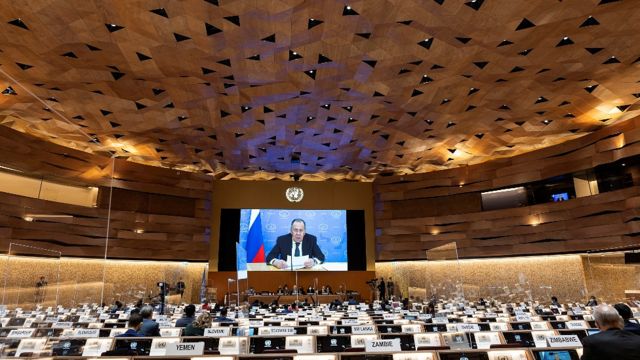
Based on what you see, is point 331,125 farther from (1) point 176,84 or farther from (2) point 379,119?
(1) point 176,84

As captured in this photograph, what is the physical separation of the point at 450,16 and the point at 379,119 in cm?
650

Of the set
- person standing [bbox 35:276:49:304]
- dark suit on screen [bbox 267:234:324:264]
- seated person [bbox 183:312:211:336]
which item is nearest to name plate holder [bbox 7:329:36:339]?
person standing [bbox 35:276:49:304]

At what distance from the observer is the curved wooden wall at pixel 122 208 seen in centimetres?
1587

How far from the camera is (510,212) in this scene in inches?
767

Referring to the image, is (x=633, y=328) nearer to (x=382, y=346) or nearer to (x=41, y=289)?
(x=382, y=346)

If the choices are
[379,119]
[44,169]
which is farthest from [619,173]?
→ [44,169]

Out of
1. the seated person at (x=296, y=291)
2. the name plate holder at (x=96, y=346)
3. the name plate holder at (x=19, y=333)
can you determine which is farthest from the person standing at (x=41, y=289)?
the seated person at (x=296, y=291)

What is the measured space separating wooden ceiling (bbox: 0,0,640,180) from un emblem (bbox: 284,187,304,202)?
4.31 metres

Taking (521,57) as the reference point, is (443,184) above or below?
below

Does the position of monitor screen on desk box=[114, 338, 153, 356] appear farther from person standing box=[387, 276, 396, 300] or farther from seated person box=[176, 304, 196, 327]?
person standing box=[387, 276, 396, 300]

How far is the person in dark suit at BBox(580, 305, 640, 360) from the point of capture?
109 inches

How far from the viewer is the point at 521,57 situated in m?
11.7

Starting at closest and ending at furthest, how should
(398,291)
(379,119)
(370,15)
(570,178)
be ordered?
(370,15) < (379,119) < (570,178) < (398,291)

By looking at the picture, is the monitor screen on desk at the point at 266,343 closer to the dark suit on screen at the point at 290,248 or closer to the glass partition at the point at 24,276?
the glass partition at the point at 24,276
